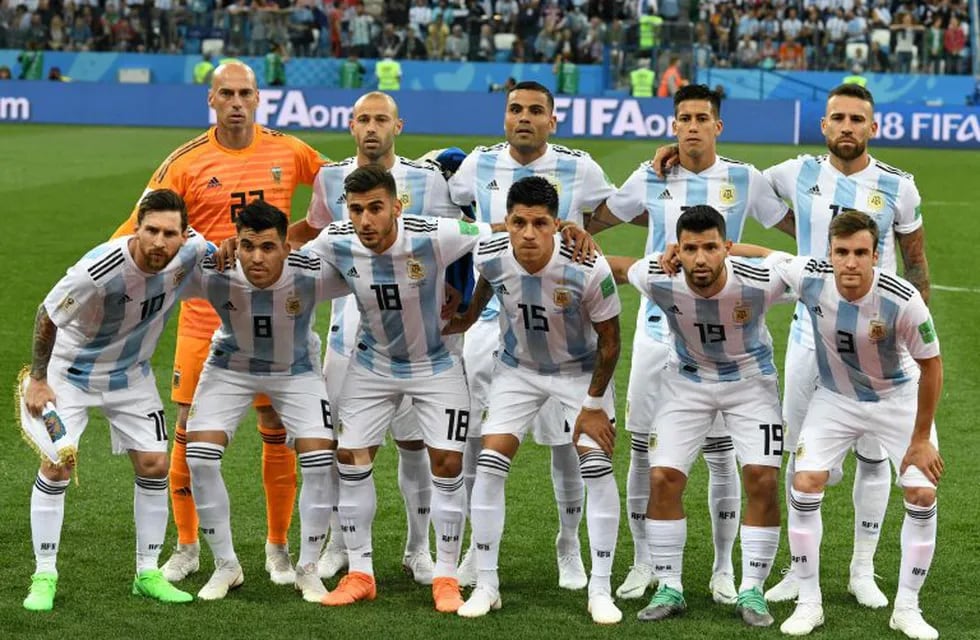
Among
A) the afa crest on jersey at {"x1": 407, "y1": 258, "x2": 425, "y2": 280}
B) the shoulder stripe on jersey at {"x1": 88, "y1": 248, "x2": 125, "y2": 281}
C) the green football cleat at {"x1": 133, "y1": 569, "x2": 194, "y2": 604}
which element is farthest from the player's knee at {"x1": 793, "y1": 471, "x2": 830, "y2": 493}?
the shoulder stripe on jersey at {"x1": 88, "y1": 248, "x2": 125, "y2": 281}

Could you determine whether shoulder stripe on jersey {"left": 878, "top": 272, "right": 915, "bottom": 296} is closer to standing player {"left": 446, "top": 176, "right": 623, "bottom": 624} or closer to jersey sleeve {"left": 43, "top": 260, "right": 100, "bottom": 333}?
standing player {"left": 446, "top": 176, "right": 623, "bottom": 624}

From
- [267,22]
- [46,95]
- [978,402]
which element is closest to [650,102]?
[267,22]

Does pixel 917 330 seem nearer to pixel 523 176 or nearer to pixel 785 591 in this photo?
pixel 785 591

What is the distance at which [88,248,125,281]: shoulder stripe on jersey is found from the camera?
6441 mm

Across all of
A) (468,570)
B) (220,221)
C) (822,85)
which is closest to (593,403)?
(468,570)

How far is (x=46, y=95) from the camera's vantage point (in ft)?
109

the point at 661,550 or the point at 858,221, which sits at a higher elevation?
the point at 858,221

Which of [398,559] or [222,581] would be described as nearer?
[222,581]

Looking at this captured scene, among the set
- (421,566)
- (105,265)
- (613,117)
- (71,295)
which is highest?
(105,265)

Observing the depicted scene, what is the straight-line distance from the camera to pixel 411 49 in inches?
1377

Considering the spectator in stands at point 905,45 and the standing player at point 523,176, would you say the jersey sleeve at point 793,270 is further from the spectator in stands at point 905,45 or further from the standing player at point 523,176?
the spectator in stands at point 905,45

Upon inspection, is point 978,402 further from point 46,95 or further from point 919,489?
point 46,95

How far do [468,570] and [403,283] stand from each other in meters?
1.43

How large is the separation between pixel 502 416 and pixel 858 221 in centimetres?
178
